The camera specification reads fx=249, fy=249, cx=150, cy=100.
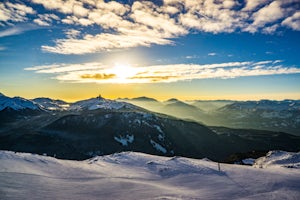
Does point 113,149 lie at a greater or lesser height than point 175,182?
lesser

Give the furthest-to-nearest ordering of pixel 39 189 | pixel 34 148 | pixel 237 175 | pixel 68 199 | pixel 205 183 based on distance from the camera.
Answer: pixel 34 148 → pixel 237 175 → pixel 205 183 → pixel 39 189 → pixel 68 199

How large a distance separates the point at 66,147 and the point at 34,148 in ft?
75.9

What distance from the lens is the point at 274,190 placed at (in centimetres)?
1875

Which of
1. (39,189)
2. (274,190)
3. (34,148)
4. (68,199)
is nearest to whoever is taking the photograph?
(68,199)

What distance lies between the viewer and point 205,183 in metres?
21.8

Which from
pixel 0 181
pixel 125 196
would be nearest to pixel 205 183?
pixel 125 196

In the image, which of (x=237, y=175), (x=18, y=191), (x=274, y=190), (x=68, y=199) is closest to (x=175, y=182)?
(x=237, y=175)

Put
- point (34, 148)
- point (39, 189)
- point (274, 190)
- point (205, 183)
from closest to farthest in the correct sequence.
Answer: point (39, 189) → point (274, 190) → point (205, 183) → point (34, 148)

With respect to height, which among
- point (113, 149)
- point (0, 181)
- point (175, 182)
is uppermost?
point (0, 181)

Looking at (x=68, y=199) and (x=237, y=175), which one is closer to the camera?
(x=68, y=199)

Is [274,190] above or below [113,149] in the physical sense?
above

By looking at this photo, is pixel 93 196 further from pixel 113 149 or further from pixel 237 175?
pixel 113 149

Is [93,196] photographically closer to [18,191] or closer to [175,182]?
[18,191]

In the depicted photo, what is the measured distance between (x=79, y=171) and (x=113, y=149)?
17204cm
